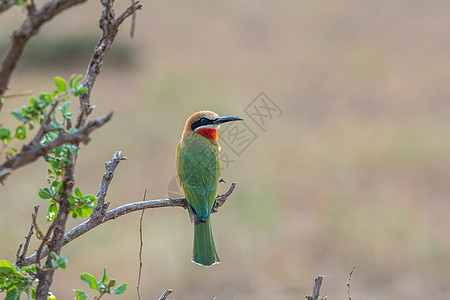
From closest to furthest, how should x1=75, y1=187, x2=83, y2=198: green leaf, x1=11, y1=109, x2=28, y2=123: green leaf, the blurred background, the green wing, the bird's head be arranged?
x1=11, y1=109, x2=28, y2=123: green leaf
x1=75, y1=187, x2=83, y2=198: green leaf
the green wing
the bird's head
the blurred background

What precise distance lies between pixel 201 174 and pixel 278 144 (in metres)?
6.98

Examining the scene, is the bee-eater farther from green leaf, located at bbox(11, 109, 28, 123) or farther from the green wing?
green leaf, located at bbox(11, 109, 28, 123)

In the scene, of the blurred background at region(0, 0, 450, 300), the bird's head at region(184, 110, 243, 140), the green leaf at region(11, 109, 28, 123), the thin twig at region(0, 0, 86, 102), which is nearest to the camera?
the thin twig at region(0, 0, 86, 102)

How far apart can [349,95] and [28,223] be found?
7.29 m

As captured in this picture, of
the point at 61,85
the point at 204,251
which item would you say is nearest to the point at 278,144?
the point at 204,251

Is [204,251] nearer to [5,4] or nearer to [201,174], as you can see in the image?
[201,174]

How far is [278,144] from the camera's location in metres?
10.8

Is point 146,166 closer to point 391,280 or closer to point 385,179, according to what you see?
point 385,179

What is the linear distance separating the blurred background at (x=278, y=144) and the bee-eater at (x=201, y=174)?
150cm

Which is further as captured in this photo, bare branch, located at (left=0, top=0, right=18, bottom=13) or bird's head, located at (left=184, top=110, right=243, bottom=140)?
bird's head, located at (left=184, top=110, right=243, bottom=140)

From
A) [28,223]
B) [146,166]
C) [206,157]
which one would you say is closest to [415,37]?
[146,166]

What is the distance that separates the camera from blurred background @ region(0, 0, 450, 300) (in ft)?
24.0

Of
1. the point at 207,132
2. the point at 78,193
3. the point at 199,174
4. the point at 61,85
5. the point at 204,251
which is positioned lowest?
the point at 78,193

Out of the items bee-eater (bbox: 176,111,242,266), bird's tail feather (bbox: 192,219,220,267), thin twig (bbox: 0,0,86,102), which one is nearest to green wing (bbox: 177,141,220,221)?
bee-eater (bbox: 176,111,242,266)
